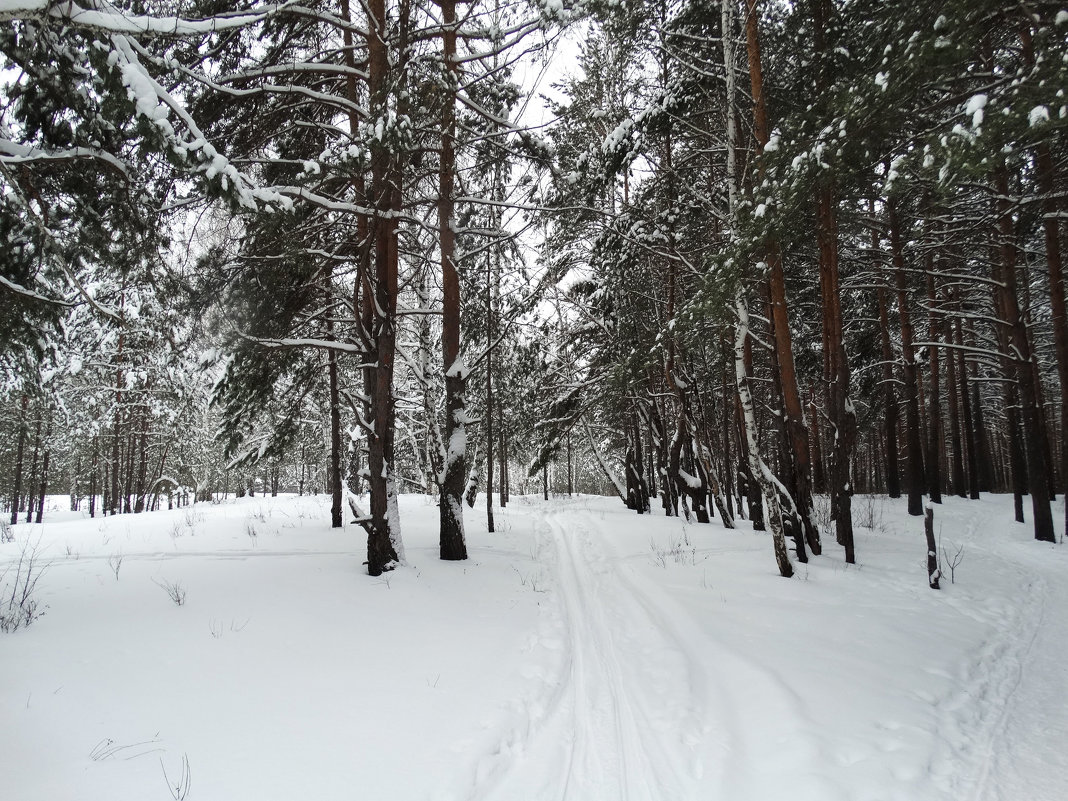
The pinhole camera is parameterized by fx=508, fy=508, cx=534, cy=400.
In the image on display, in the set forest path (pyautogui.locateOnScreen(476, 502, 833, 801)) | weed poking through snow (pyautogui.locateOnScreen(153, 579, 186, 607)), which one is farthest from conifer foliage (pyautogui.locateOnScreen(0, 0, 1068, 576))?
forest path (pyautogui.locateOnScreen(476, 502, 833, 801))

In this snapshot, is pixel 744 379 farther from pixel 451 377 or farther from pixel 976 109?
pixel 451 377

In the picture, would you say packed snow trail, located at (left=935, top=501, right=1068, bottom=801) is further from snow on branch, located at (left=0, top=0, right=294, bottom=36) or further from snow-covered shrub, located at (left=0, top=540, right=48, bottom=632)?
snow-covered shrub, located at (left=0, top=540, right=48, bottom=632)

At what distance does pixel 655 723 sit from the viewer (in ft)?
12.7

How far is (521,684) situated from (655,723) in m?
1.20

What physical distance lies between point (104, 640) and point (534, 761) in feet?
12.5

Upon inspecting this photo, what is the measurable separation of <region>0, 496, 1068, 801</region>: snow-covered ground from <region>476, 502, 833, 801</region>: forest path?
0.02 m

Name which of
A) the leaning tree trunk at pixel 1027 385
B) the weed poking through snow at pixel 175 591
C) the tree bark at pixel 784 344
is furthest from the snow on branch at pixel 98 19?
the leaning tree trunk at pixel 1027 385

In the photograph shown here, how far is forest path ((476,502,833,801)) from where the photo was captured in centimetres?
313

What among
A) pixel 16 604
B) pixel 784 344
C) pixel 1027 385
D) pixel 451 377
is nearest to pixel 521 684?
pixel 16 604

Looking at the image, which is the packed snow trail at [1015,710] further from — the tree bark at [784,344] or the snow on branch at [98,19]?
the snow on branch at [98,19]

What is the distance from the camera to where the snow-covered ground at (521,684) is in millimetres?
3047

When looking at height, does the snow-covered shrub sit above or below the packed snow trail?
above

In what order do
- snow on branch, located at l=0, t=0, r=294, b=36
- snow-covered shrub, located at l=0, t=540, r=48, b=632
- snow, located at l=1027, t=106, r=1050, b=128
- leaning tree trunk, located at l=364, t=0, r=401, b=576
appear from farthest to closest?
1. leaning tree trunk, located at l=364, t=0, r=401, b=576
2. snow-covered shrub, located at l=0, t=540, r=48, b=632
3. snow, located at l=1027, t=106, r=1050, b=128
4. snow on branch, located at l=0, t=0, r=294, b=36

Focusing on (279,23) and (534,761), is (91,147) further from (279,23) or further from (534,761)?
(534,761)
